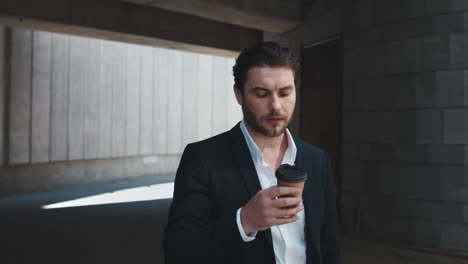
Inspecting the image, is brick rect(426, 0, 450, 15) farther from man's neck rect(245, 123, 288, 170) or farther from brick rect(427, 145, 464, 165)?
man's neck rect(245, 123, 288, 170)

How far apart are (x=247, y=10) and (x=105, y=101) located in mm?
11806

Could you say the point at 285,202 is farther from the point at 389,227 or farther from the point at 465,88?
the point at 389,227

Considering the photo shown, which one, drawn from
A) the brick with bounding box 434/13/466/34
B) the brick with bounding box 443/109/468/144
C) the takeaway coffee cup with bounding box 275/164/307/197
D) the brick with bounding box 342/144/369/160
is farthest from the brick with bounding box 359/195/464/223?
the takeaway coffee cup with bounding box 275/164/307/197

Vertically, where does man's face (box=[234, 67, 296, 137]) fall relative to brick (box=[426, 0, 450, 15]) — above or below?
below

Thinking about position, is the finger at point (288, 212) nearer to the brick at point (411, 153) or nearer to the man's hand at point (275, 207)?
the man's hand at point (275, 207)

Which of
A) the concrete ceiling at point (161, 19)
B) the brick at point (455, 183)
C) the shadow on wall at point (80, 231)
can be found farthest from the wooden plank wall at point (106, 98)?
the brick at point (455, 183)

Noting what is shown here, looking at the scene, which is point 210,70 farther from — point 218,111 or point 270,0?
point 270,0

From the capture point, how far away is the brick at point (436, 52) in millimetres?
7434

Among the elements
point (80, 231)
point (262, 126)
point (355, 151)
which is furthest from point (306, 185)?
point (80, 231)

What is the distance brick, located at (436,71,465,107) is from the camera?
7277 millimetres

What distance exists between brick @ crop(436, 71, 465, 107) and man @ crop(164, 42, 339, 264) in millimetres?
6156

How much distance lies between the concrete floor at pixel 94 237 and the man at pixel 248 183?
5.29 meters

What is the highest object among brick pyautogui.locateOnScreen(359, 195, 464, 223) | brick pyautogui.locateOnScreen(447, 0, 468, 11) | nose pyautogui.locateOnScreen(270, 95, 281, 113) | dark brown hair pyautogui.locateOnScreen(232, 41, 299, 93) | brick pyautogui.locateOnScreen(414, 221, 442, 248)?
brick pyautogui.locateOnScreen(447, 0, 468, 11)

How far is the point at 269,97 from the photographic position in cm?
210
